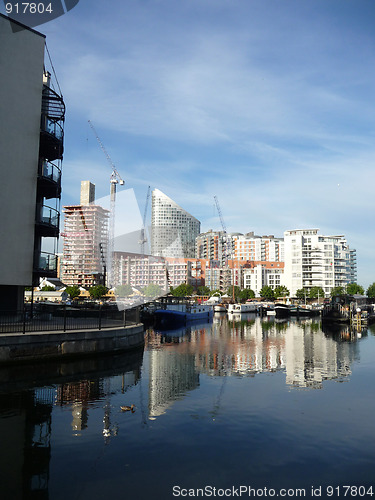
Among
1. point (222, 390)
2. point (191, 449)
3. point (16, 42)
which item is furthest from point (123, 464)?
point (16, 42)

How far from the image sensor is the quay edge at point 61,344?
2855 cm

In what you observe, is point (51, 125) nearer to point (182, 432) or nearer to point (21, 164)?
point (21, 164)

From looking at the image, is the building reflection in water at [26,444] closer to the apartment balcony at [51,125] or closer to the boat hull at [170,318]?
the apartment balcony at [51,125]

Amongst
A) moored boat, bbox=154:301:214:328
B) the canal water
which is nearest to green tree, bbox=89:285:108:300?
moored boat, bbox=154:301:214:328

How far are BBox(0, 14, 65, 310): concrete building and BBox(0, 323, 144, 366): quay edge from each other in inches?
392

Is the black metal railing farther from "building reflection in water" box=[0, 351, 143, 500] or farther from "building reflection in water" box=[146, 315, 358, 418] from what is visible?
"building reflection in water" box=[146, 315, 358, 418]

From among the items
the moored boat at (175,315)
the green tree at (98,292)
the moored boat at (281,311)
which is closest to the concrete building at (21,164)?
the moored boat at (175,315)

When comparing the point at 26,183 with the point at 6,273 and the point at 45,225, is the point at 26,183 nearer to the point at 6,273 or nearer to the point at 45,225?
the point at 45,225

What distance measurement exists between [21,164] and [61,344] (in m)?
18.8

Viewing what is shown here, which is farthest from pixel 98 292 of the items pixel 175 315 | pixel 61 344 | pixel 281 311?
pixel 61 344

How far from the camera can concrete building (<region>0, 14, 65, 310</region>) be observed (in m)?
37.8

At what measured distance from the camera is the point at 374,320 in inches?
4732

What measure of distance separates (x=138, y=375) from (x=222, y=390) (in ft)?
24.3

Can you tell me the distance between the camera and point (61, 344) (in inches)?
1232
